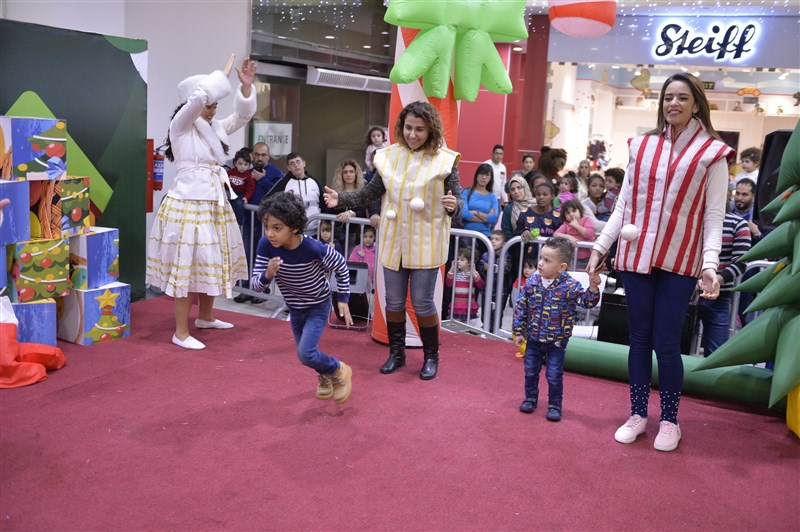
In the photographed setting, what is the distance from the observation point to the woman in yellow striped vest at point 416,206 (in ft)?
15.7

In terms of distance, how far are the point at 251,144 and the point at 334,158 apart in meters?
2.47

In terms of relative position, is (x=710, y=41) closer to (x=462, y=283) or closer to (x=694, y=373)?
(x=462, y=283)

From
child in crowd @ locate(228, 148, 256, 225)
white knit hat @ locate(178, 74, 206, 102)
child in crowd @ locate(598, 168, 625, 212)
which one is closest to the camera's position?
white knit hat @ locate(178, 74, 206, 102)

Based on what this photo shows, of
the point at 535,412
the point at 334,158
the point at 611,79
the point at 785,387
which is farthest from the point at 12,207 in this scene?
the point at 611,79

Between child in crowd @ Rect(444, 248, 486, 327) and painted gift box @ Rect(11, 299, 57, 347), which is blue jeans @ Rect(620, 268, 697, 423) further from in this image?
painted gift box @ Rect(11, 299, 57, 347)

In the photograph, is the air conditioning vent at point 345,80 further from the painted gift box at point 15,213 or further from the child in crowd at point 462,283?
the painted gift box at point 15,213

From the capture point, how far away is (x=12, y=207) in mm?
4855

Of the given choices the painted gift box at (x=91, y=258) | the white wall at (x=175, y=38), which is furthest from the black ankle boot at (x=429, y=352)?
the white wall at (x=175, y=38)

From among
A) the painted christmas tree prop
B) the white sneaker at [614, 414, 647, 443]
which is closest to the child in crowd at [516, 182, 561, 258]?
the painted christmas tree prop

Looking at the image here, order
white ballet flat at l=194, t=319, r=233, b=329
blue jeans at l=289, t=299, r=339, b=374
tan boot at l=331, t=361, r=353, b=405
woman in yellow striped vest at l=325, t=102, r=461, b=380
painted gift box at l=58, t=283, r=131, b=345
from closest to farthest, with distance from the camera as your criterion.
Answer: blue jeans at l=289, t=299, r=339, b=374, tan boot at l=331, t=361, r=353, b=405, woman in yellow striped vest at l=325, t=102, r=461, b=380, painted gift box at l=58, t=283, r=131, b=345, white ballet flat at l=194, t=319, r=233, b=329

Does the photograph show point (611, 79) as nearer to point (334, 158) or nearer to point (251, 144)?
point (334, 158)

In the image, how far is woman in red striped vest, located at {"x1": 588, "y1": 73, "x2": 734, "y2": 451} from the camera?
3.75 meters

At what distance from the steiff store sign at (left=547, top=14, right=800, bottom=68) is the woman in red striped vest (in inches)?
307

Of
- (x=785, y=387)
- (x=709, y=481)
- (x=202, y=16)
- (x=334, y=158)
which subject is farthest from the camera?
(x=334, y=158)
